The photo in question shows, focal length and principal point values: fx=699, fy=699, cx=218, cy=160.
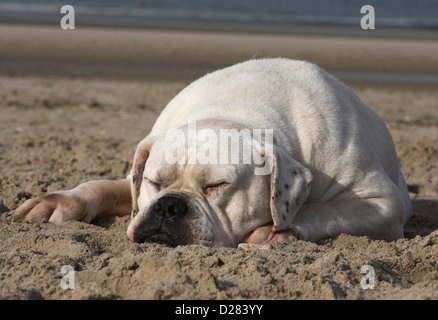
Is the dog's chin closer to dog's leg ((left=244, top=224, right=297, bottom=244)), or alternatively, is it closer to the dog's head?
the dog's head

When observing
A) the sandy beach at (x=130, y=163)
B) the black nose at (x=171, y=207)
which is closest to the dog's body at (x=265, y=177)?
the black nose at (x=171, y=207)

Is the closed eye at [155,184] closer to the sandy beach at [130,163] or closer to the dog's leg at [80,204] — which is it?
the sandy beach at [130,163]

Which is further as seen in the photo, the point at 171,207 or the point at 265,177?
the point at 265,177

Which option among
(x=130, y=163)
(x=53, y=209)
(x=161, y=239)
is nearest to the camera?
(x=161, y=239)

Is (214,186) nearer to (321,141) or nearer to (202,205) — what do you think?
(202,205)

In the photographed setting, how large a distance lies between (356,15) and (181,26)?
12.1 metres

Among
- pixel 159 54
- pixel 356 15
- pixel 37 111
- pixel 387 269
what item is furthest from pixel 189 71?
pixel 356 15

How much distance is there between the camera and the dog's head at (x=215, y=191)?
398cm

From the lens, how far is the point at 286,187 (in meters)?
4.14

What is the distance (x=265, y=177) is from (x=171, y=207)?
0.60 metres

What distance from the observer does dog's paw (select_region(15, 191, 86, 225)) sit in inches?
184

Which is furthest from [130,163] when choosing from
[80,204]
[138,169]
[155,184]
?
[155,184]

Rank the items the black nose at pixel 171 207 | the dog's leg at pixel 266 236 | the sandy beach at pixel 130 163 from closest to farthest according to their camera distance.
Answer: the sandy beach at pixel 130 163 → the black nose at pixel 171 207 → the dog's leg at pixel 266 236

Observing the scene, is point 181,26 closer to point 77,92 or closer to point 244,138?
point 77,92
